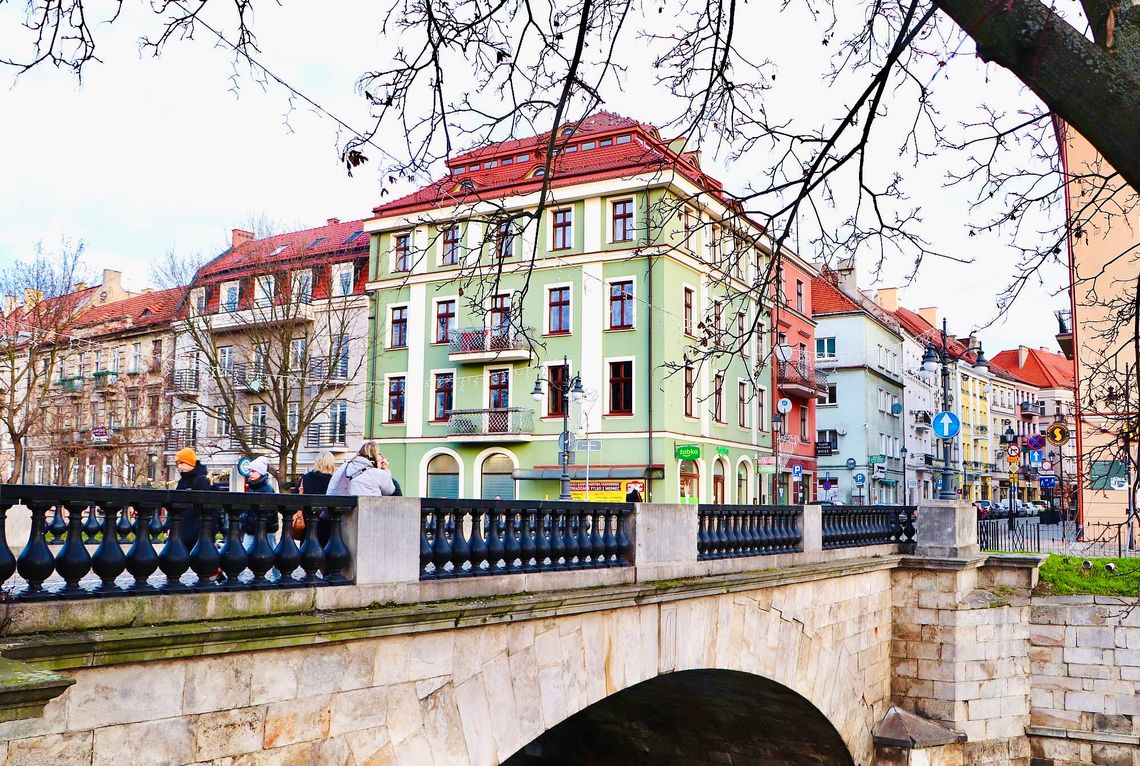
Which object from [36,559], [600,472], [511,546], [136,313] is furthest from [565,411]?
[136,313]

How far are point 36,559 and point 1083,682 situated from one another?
15.8 meters

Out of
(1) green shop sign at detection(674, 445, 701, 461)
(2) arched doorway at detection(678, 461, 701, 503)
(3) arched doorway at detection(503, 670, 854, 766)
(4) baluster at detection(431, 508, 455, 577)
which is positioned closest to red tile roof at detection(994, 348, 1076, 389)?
(2) arched doorway at detection(678, 461, 701, 503)

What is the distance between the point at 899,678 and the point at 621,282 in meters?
20.1

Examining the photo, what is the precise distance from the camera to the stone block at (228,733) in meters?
5.29

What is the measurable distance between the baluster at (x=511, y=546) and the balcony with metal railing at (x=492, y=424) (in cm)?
2733

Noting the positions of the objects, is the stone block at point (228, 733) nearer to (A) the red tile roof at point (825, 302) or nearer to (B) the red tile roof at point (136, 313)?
(B) the red tile roof at point (136, 313)

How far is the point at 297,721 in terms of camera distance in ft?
19.1

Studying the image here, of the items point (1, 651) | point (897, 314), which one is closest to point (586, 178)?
point (1, 651)

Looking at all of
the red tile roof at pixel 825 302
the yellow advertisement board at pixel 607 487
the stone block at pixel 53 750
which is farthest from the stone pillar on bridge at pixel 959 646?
the red tile roof at pixel 825 302

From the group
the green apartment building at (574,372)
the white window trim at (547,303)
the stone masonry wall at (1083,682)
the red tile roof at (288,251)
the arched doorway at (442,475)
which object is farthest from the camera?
the arched doorway at (442,475)

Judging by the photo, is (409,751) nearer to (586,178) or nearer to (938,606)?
(938,606)

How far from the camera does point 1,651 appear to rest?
14.3 ft

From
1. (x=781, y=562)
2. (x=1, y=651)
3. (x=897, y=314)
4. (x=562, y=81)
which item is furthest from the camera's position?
(x=897, y=314)

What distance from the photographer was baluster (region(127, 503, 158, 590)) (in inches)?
203
